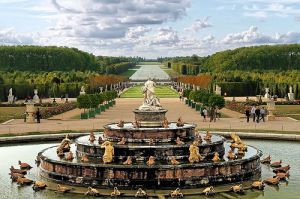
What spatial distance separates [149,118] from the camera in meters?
26.7

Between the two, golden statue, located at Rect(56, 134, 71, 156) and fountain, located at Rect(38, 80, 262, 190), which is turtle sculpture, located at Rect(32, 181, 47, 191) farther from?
golden statue, located at Rect(56, 134, 71, 156)

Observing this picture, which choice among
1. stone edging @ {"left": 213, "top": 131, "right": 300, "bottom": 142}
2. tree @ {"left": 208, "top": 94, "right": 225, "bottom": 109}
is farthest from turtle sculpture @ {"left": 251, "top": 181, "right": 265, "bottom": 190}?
tree @ {"left": 208, "top": 94, "right": 225, "bottom": 109}

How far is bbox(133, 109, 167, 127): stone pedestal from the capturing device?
2662 cm

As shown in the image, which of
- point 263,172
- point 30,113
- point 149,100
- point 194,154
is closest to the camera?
point 194,154

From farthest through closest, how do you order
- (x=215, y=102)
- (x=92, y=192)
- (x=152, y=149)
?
(x=215, y=102) < (x=152, y=149) < (x=92, y=192)

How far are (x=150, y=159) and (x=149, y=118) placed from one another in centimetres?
566

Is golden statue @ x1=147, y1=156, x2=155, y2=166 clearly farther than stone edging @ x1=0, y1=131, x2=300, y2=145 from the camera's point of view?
No

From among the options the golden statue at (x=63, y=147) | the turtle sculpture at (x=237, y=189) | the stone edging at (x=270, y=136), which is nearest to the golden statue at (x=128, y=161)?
the golden statue at (x=63, y=147)

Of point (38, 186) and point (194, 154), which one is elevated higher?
point (194, 154)

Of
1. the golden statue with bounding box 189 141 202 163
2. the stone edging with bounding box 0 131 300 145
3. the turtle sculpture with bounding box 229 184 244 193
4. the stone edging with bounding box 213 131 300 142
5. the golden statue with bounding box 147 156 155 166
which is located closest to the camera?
the turtle sculpture with bounding box 229 184 244 193

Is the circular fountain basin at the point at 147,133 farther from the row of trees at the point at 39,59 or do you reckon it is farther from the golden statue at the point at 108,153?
the row of trees at the point at 39,59

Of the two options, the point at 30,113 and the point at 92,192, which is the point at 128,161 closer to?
the point at 92,192

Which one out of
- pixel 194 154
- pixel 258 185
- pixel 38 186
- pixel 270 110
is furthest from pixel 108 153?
pixel 270 110

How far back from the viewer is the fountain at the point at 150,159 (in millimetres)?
20594
